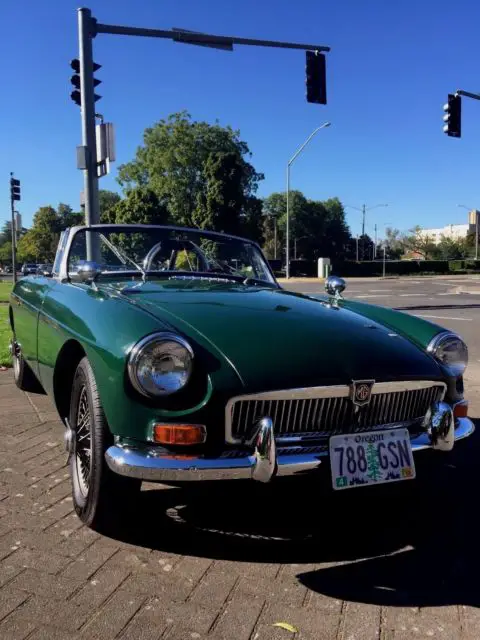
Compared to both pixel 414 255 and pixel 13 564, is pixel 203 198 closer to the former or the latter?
pixel 13 564

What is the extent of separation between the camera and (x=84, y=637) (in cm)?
197

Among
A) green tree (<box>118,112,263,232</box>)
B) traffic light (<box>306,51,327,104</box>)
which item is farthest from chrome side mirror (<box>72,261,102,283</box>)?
green tree (<box>118,112,263,232</box>)

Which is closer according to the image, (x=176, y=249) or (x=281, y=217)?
(x=176, y=249)

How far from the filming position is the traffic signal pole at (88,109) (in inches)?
406

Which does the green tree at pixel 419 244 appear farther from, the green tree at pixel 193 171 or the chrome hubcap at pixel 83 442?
the chrome hubcap at pixel 83 442

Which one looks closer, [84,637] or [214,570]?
[84,637]

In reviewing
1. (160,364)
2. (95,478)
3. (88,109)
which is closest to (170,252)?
(160,364)

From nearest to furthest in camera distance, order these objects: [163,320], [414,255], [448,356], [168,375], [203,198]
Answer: [168,375] < [163,320] < [448,356] < [203,198] < [414,255]

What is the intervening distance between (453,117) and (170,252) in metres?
14.6

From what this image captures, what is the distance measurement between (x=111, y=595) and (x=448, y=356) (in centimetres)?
203

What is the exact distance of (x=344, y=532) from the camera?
9.32 ft

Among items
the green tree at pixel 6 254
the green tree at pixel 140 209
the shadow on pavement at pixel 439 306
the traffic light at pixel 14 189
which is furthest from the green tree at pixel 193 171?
the green tree at pixel 6 254

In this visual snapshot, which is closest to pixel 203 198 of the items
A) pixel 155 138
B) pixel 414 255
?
pixel 155 138

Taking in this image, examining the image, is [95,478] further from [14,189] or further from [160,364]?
[14,189]
